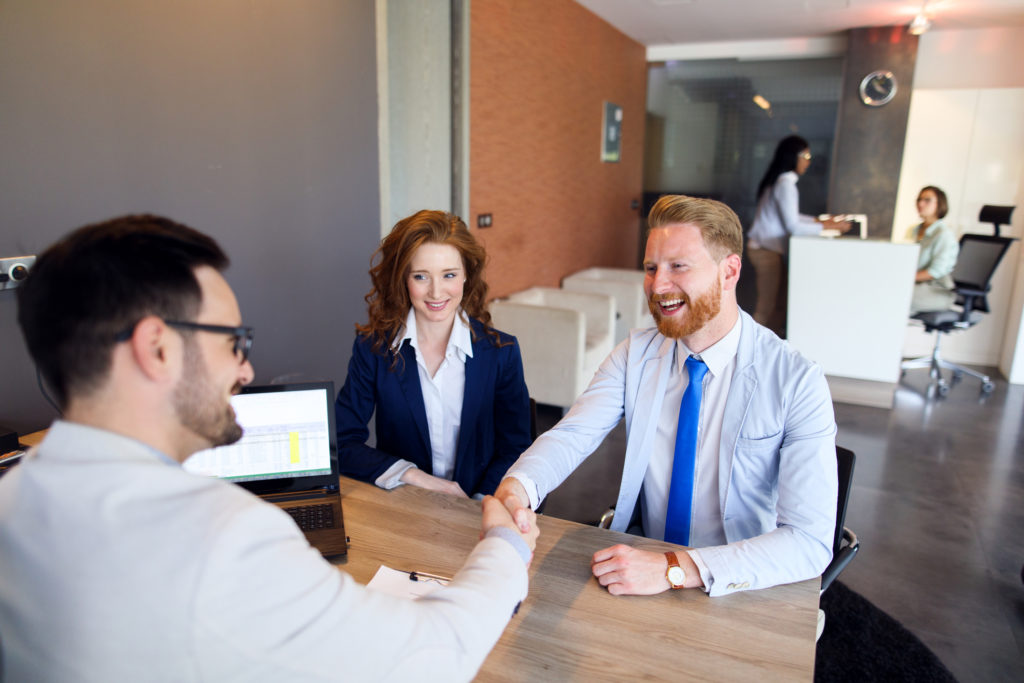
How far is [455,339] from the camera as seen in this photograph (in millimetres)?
2146

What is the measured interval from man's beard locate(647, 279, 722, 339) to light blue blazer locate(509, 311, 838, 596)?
0.09 metres

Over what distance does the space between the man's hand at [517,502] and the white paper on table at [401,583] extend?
0.20 metres

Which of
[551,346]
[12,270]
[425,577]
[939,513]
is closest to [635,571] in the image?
[425,577]

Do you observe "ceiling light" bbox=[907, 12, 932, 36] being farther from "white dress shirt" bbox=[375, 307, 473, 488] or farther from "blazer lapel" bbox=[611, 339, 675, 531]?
"white dress shirt" bbox=[375, 307, 473, 488]

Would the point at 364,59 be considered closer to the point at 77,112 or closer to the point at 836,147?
the point at 77,112

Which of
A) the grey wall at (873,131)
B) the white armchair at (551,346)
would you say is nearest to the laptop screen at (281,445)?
the white armchair at (551,346)

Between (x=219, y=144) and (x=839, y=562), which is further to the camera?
(x=219, y=144)

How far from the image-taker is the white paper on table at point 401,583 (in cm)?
136

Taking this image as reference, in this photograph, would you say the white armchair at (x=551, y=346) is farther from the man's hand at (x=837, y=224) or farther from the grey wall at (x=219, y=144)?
the man's hand at (x=837, y=224)

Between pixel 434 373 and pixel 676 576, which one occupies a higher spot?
pixel 434 373

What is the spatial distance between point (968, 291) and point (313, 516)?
5797 mm

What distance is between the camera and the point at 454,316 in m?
2.21

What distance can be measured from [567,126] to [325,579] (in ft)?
17.6

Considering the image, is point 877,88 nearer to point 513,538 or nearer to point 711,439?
point 711,439
